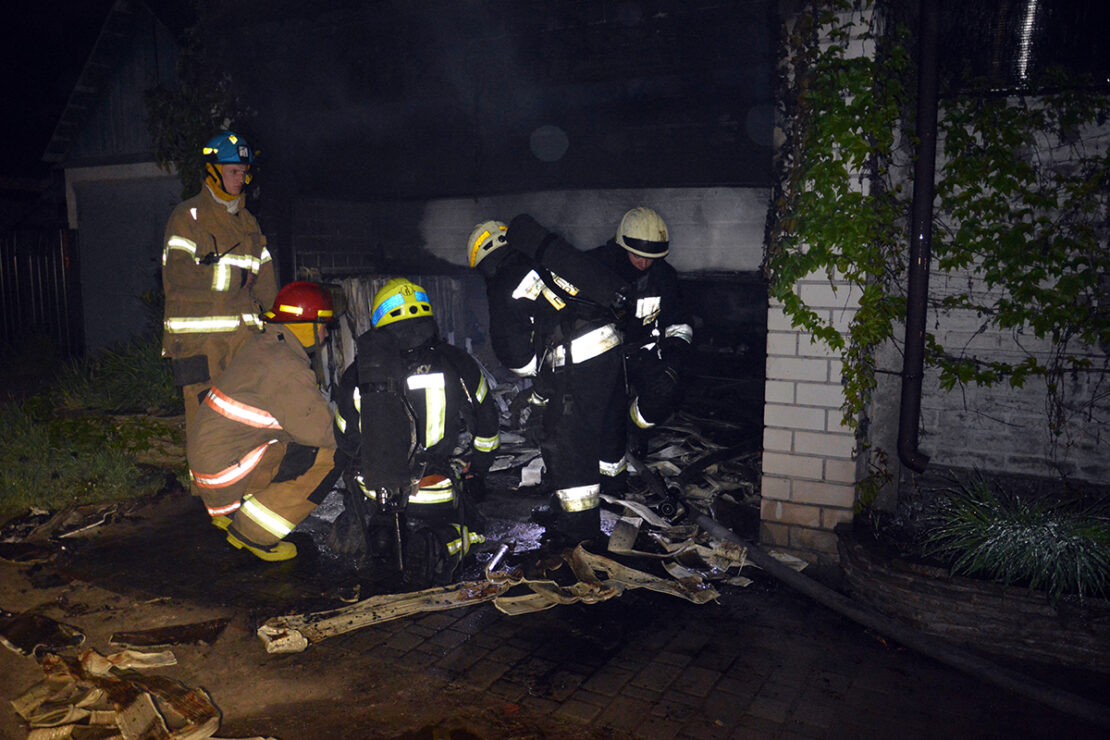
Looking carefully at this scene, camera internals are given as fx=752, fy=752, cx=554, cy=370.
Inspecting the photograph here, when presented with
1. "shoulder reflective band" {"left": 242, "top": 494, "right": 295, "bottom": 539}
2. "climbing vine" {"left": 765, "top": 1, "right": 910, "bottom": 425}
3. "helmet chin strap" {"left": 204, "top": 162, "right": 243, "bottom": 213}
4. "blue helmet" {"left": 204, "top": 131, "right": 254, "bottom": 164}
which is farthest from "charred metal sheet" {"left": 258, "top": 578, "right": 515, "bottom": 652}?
"blue helmet" {"left": 204, "top": 131, "right": 254, "bottom": 164}

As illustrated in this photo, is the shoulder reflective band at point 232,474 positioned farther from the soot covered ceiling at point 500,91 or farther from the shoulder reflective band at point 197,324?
the soot covered ceiling at point 500,91

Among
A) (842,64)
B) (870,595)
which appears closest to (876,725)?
(870,595)

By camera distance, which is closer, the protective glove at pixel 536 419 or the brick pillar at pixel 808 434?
the brick pillar at pixel 808 434

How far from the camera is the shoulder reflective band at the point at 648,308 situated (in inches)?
214

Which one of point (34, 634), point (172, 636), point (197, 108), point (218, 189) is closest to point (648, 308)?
point (218, 189)

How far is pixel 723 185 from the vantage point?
628 centimetres

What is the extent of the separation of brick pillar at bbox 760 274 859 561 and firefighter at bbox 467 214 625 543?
1108 millimetres

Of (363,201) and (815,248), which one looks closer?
(815,248)

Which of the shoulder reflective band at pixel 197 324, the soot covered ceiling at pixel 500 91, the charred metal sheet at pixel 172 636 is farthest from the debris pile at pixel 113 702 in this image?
the soot covered ceiling at pixel 500 91

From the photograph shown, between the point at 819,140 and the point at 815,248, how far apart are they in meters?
0.63

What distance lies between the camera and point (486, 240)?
521 cm

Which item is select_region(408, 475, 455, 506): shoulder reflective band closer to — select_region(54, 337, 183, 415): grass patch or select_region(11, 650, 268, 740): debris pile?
select_region(11, 650, 268, 740): debris pile

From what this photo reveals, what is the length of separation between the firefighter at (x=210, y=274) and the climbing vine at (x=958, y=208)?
4071mm

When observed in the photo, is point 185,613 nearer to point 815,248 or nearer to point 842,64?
point 815,248
